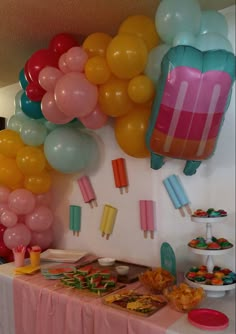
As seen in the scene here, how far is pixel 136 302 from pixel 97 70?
99 cm

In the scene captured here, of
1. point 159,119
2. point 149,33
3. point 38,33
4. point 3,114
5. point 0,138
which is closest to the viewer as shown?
point 159,119

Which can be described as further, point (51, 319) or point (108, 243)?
point (108, 243)

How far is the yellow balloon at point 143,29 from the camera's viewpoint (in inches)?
55.6

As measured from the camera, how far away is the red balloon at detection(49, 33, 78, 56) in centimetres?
169

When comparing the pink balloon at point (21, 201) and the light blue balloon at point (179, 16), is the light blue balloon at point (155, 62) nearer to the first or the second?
the light blue balloon at point (179, 16)

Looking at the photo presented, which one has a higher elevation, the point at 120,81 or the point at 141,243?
the point at 120,81

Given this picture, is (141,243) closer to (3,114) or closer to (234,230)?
(234,230)

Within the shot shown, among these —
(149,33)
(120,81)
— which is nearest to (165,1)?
(149,33)

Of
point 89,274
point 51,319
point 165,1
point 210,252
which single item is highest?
point 165,1

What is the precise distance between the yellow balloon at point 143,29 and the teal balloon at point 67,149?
0.63 metres

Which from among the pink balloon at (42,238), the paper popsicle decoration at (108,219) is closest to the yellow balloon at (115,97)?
the paper popsicle decoration at (108,219)

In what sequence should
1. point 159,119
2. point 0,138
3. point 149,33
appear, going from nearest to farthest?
point 159,119 < point 149,33 < point 0,138

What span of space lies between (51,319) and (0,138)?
3.53ft

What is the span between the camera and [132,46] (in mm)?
1327
